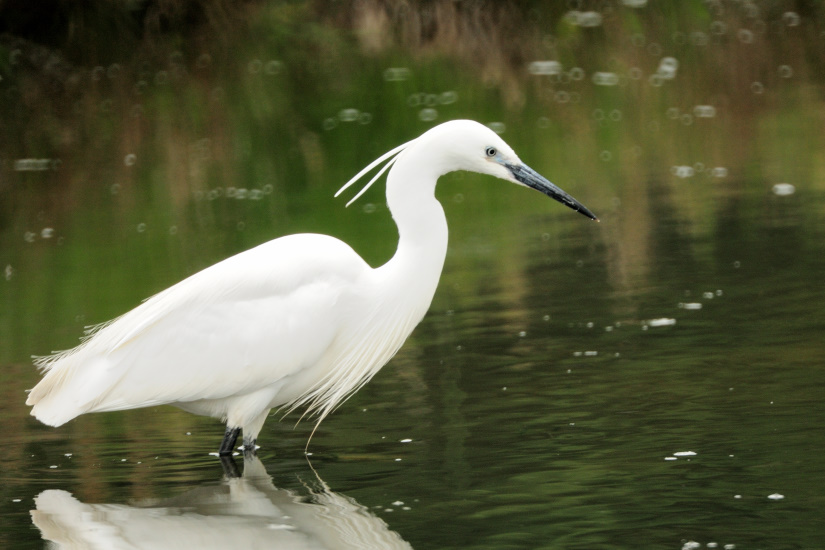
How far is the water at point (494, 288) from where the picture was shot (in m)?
5.19

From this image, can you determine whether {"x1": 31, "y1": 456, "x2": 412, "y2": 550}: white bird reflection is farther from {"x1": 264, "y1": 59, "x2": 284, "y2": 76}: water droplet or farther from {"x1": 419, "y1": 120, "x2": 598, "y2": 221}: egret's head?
{"x1": 264, "y1": 59, "x2": 284, "y2": 76}: water droplet

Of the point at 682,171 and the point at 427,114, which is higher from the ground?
the point at 427,114

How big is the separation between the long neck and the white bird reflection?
3.29 ft

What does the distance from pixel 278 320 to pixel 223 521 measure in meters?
0.97

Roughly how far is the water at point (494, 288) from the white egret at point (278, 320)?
328 mm

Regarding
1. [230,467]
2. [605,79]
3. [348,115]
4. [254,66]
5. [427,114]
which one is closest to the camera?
[230,467]

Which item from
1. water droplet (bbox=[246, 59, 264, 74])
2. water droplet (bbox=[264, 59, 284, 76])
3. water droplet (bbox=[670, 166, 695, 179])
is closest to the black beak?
water droplet (bbox=[670, 166, 695, 179])

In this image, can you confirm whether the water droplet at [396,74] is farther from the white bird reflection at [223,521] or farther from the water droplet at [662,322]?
the white bird reflection at [223,521]

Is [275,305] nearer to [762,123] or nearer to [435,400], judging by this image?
[435,400]

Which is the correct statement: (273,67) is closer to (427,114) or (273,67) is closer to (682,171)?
(427,114)

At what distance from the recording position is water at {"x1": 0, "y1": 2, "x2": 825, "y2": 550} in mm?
5188

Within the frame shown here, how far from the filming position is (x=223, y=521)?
17.3 feet

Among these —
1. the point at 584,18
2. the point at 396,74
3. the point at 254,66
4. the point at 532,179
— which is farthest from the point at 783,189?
the point at 584,18

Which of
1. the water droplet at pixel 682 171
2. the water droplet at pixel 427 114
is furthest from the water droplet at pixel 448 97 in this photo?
the water droplet at pixel 682 171
